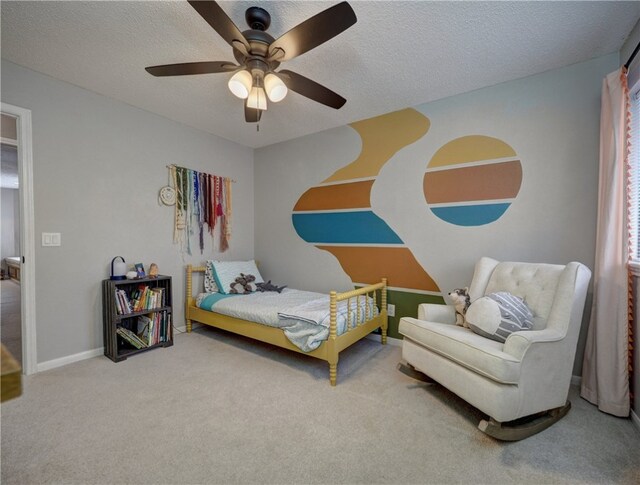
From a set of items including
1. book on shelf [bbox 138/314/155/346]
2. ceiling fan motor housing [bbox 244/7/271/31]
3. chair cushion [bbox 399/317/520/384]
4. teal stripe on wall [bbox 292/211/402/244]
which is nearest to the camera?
chair cushion [bbox 399/317/520/384]

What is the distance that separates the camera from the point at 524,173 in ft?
7.97

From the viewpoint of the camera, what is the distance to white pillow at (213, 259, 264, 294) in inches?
132

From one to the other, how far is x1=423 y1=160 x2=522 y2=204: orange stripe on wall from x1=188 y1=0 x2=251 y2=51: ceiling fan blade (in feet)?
6.73

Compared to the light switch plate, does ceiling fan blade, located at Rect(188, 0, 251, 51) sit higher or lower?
higher

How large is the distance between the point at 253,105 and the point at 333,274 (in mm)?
2140

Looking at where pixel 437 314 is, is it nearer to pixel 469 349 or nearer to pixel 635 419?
pixel 469 349

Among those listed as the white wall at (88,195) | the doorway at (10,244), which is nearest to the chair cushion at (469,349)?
the white wall at (88,195)

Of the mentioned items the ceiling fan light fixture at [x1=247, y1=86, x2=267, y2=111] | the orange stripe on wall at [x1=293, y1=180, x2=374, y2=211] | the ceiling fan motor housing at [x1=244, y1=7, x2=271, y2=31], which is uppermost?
the ceiling fan motor housing at [x1=244, y1=7, x2=271, y2=31]

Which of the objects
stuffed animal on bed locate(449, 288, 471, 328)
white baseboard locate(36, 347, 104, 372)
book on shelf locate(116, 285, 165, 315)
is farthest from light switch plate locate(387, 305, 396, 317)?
white baseboard locate(36, 347, 104, 372)

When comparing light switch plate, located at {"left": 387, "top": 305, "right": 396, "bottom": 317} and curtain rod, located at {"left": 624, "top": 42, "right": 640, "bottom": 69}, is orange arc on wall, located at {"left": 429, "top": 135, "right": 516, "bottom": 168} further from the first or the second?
light switch plate, located at {"left": 387, "top": 305, "right": 396, "bottom": 317}

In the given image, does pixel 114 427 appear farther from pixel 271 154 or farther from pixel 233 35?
pixel 271 154

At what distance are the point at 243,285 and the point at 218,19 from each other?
8.46 ft

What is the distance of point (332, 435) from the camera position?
165 centimetres

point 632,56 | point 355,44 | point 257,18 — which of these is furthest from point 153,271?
point 632,56
